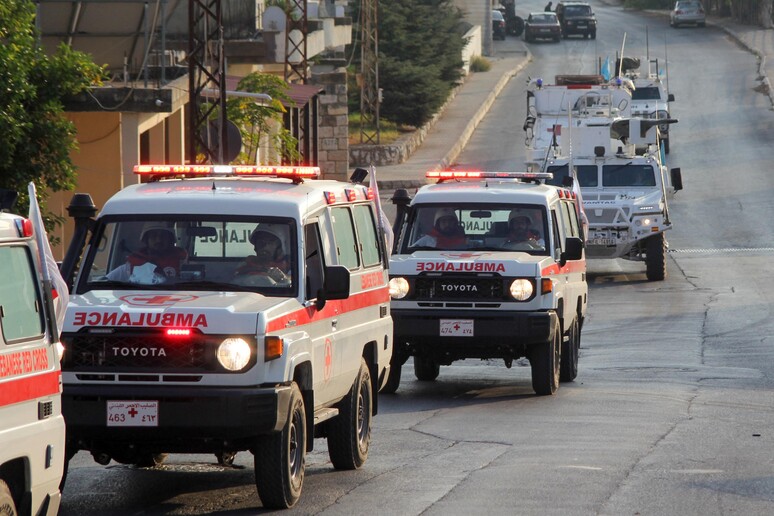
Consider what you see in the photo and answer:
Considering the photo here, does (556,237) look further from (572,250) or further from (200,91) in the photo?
(200,91)

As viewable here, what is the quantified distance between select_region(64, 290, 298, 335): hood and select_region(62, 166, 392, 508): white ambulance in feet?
0.03

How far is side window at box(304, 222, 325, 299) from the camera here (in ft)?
33.2

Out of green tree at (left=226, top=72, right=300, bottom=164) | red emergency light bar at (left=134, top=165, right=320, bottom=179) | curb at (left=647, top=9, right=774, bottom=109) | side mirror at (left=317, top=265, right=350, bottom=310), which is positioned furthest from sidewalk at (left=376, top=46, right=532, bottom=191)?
side mirror at (left=317, top=265, right=350, bottom=310)

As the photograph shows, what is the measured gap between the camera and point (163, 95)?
24.7 metres

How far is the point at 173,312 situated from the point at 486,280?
6662 mm

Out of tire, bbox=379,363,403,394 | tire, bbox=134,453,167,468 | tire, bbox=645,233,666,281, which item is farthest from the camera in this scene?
tire, bbox=645,233,666,281

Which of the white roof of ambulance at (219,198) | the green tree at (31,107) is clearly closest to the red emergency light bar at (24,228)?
the white roof of ambulance at (219,198)

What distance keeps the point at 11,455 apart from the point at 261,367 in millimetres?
2224

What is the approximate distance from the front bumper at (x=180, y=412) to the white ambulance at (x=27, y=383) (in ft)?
4.04

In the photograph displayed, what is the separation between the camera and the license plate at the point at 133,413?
9.00 metres

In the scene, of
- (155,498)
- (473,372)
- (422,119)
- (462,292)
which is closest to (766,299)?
(473,372)

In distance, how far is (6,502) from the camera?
710 cm

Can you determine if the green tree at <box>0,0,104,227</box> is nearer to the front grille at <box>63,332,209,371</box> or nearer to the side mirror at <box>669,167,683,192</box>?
the front grille at <box>63,332,209,371</box>

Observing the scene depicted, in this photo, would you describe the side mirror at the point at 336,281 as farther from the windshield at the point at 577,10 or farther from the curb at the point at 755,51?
the windshield at the point at 577,10
